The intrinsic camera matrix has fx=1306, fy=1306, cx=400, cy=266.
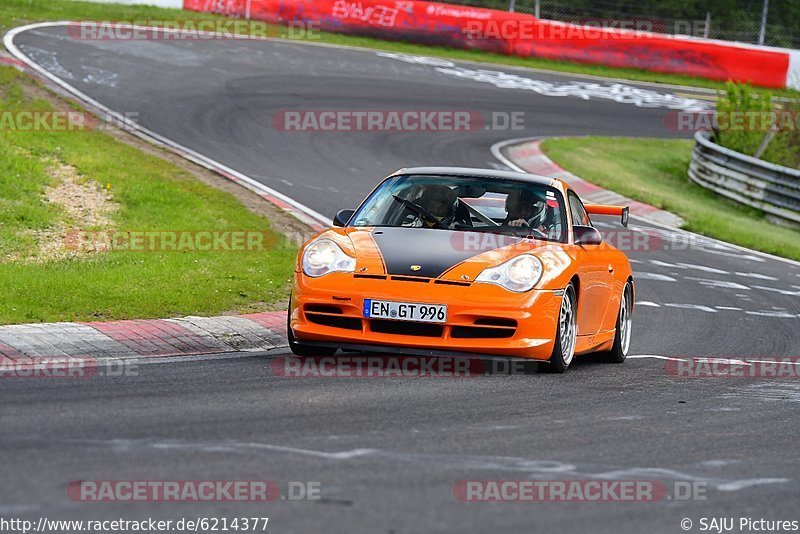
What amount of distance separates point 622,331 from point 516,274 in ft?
7.27

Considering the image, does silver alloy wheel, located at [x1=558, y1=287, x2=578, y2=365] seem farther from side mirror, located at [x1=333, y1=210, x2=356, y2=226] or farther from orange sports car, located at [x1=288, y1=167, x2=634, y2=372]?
side mirror, located at [x1=333, y1=210, x2=356, y2=226]

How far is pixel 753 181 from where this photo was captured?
72.6 feet

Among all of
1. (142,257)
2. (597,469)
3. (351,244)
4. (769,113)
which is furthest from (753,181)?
(597,469)

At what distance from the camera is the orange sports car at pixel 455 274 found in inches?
Result: 307

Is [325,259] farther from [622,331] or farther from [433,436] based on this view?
[622,331]

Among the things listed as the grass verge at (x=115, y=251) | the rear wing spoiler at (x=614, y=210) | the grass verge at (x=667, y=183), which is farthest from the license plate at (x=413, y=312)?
the grass verge at (x=667, y=183)

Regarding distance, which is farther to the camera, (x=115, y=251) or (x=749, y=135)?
(x=749, y=135)

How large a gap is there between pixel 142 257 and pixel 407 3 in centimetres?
2127

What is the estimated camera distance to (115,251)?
1140 cm

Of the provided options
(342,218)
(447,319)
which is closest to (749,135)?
(342,218)

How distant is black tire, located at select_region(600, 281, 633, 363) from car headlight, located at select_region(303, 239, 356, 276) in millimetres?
2606

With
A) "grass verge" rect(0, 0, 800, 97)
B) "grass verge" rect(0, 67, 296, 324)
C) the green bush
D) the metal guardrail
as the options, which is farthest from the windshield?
"grass verge" rect(0, 0, 800, 97)

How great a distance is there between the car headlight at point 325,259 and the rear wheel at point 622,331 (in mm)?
2606

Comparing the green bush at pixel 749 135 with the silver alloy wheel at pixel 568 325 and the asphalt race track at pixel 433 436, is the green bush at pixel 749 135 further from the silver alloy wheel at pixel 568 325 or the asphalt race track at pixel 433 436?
the silver alloy wheel at pixel 568 325
